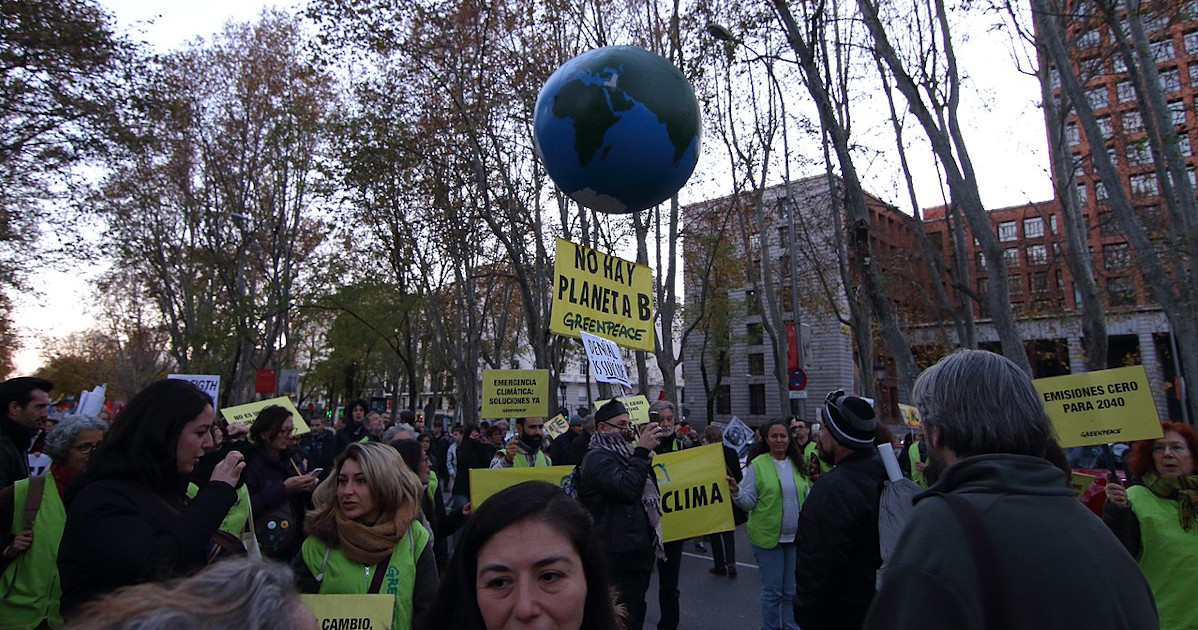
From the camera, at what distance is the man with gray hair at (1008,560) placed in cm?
134

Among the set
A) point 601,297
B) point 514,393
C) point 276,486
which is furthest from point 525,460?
point 276,486

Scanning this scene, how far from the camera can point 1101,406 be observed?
5.07 meters

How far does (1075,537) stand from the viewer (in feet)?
4.63

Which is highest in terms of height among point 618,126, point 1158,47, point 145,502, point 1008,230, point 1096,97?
point 1008,230

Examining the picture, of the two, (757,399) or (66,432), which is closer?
(66,432)

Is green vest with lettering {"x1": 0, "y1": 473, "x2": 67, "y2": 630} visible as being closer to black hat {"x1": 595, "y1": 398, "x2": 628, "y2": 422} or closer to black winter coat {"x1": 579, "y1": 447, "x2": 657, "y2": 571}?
black winter coat {"x1": 579, "y1": 447, "x2": 657, "y2": 571}

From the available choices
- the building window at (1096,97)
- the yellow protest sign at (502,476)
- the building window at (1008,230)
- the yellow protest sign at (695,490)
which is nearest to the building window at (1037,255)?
the building window at (1008,230)

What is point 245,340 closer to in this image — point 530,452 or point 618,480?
point 530,452

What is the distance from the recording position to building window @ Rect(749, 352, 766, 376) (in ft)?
150

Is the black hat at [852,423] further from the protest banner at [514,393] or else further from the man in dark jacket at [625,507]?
the protest banner at [514,393]

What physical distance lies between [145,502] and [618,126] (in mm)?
2604

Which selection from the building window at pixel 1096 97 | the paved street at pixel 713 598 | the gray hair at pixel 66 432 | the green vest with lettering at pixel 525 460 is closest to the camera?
the gray hair at pixel 66 432

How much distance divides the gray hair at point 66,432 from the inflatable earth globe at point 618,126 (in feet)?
9.81

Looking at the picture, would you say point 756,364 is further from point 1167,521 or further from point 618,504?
point 1167,521
